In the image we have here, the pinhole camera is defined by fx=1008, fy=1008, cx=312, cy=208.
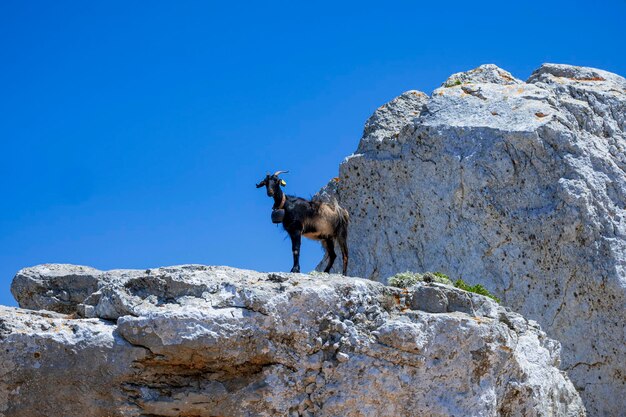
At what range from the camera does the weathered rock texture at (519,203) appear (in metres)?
17.7

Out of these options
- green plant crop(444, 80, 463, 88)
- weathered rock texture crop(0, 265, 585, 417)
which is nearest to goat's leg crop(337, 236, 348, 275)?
green plant crop(444, 80, 463, 88)

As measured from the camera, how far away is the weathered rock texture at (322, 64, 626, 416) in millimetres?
17672

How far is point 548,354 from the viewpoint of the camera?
14.2m

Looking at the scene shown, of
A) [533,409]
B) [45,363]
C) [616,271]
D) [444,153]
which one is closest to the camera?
[45,363]

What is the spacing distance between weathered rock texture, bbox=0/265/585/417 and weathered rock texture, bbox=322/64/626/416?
17.0ft

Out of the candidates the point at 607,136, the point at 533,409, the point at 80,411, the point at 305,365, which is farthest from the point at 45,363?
the point at 607,136

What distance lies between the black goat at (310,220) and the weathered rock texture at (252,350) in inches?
167

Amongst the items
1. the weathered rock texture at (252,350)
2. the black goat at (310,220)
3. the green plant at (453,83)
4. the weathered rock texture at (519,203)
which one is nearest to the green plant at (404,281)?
the weathered rock texture at (252,350)

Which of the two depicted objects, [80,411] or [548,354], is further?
[548,354]

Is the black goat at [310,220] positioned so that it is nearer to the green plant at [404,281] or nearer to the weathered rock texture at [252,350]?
the green plant at [404,281]

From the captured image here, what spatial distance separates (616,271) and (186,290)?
8.64 meters

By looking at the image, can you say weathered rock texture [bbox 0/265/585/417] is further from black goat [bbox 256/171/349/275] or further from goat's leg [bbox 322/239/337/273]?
goat's leg [bbox 322/239/337/273]

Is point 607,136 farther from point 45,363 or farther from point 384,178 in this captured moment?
point 45,363

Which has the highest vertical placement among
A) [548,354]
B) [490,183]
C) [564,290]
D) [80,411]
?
[490,183]
